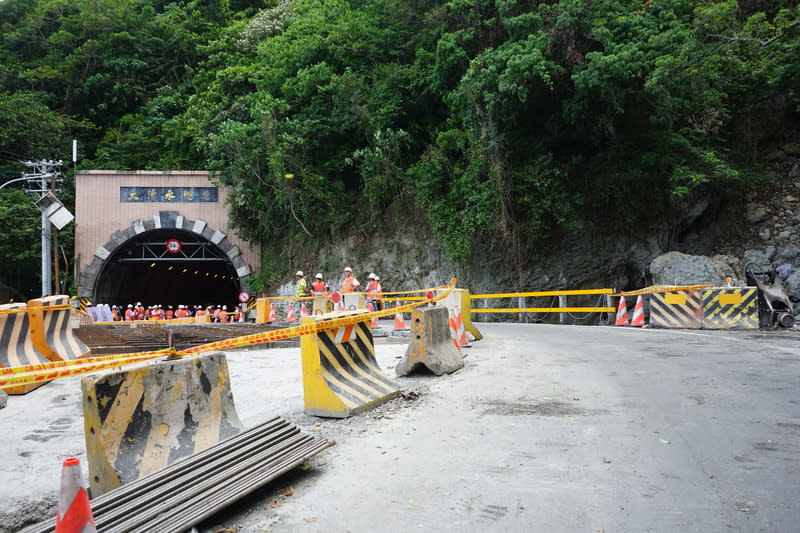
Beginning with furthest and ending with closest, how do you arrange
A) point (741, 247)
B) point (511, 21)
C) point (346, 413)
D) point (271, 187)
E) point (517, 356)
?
point (271, 187) < point (741, 247) < point (511, 21) < point (517, 356) < point (346, 413)

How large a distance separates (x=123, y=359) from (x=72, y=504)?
2.18m

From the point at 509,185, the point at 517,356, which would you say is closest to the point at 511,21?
the point at 509,185

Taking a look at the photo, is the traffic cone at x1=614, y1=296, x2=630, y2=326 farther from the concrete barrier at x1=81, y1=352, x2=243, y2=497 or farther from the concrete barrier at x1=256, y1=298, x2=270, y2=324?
the concrete barrier at x1=81, y1=352, x2=243, y2=497

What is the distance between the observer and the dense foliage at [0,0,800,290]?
1811 centimetres

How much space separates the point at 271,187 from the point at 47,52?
91.5ft

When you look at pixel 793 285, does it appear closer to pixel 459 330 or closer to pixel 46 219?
pixel 459 330

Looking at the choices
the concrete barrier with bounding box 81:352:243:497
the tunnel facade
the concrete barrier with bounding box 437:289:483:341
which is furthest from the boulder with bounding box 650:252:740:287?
the tunnel facade

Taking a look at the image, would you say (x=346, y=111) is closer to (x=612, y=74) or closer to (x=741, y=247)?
(x=612, y=74)

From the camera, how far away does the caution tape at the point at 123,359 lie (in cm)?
377

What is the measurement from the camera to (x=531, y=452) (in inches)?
179

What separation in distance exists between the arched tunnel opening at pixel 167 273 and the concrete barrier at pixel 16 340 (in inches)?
933

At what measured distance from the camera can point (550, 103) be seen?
20766 mm

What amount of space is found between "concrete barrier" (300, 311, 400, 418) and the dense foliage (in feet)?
46.2

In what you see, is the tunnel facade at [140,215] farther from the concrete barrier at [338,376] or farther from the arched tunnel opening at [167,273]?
the concrete barrier at [338,376]
